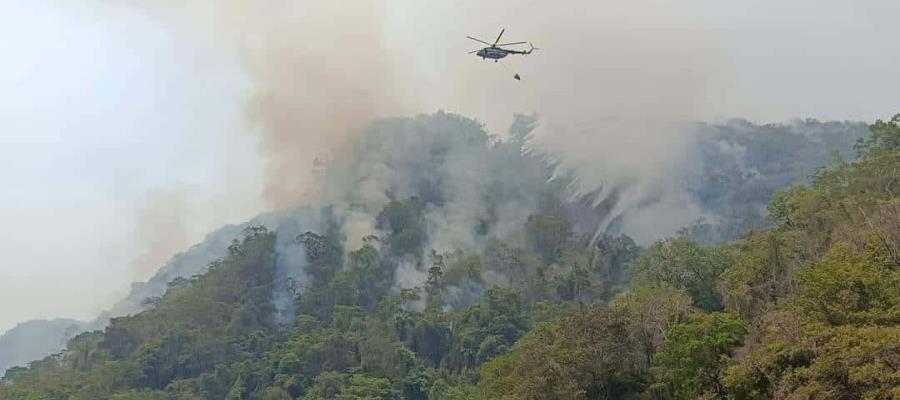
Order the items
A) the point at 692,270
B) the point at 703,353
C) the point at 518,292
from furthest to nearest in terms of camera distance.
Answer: the point at 518,292, the point at 692,270, the point at 703,353

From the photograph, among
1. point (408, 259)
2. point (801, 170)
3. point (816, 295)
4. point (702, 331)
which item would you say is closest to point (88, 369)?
point (408, 259)

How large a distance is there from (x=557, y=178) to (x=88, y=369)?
204ft

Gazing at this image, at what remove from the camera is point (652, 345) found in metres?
35.3

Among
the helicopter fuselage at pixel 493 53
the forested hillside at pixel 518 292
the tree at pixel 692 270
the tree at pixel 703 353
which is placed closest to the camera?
the forested hillside at pixel 518 292

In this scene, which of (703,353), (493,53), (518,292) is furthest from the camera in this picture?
(518,292)

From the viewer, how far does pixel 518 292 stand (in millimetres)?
82125

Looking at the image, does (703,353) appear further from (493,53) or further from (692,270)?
(493,53)

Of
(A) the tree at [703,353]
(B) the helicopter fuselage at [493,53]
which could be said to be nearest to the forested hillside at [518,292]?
(A) the tree at [703,353]

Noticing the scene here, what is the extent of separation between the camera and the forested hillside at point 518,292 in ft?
88.5

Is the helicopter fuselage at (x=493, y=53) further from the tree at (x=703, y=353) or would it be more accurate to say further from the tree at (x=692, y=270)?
the tree at (x=703, y=353)

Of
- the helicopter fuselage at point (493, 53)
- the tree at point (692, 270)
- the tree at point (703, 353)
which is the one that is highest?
the helicopter fuselage at point (493, 53)

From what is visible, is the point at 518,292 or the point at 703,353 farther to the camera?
the point at 518,292

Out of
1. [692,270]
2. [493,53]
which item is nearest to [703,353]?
[692,270]

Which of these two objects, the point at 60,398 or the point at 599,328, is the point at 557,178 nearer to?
the point at 60,398
